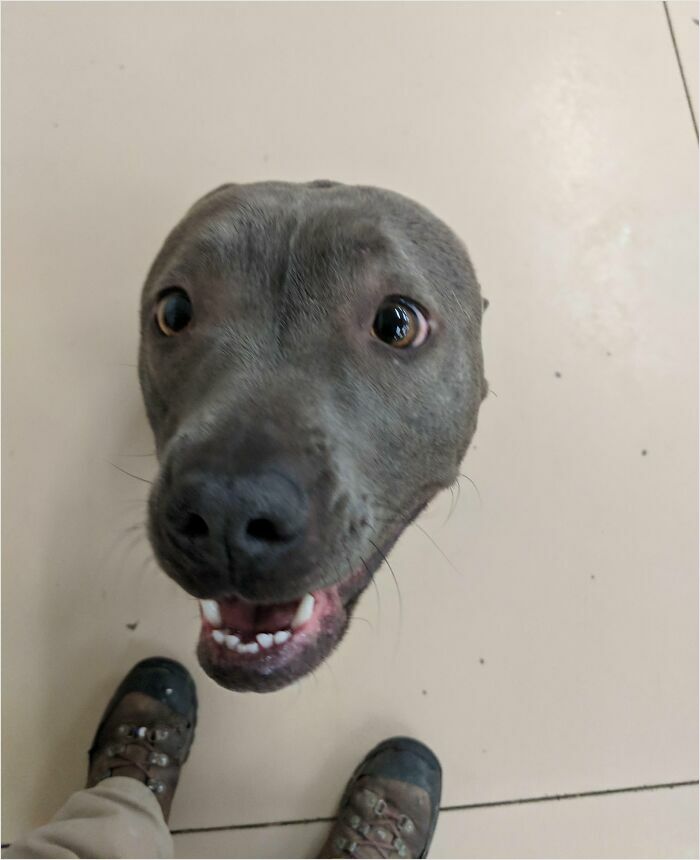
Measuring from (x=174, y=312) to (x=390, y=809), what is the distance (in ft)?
4.42

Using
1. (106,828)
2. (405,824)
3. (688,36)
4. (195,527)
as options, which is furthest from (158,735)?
(688,36)

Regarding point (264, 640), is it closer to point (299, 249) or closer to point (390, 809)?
point (299, 249)

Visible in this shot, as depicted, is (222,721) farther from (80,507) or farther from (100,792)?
(80,507)

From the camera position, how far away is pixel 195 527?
1.03 m

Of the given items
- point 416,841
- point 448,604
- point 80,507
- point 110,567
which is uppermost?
point 80,507

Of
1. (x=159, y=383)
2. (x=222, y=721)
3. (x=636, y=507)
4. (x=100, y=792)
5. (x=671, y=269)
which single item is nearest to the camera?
(x=159, y=383)

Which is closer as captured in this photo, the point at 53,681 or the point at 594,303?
the point at 53,681

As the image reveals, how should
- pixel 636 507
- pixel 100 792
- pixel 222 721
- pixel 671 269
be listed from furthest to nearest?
1. pixel 671 269
2. pixel 636 507
3. pixel 222 721
4. pixel 100 792

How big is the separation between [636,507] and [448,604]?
60 centimetres

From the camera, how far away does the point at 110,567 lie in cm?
196

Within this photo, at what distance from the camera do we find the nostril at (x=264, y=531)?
3.27ft

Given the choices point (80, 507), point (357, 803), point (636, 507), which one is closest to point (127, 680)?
point (80, 507)

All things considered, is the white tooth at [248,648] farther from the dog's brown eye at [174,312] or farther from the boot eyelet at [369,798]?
the boot eyelet at [369,798]

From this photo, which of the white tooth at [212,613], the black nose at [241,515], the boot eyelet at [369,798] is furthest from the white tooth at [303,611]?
the boot eyelet at [369,798]
